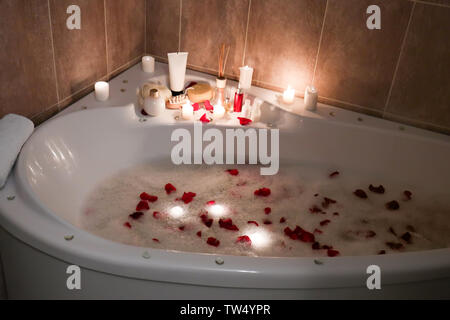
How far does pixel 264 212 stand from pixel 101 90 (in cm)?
91

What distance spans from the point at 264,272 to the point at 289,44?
4.15 feet

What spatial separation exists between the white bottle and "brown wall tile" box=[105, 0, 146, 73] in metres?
0.31

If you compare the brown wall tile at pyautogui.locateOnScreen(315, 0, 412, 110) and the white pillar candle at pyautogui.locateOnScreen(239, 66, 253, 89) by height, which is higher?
the brown wall tile at pyautogui.locateOnScreen(315, 0, 412, 110)

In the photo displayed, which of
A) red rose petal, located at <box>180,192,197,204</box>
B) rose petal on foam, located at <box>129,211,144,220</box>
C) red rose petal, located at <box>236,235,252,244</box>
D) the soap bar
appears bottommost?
red rose petal, located at <box>236,235,252,244</box>

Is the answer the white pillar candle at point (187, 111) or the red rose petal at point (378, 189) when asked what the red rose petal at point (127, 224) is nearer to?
the white pillar candle at point (187, 111)

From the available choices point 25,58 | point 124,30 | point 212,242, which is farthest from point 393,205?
point 25,58

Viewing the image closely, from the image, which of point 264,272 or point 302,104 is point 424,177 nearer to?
point 302,104

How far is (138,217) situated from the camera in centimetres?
195

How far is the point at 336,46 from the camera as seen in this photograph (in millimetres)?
2230

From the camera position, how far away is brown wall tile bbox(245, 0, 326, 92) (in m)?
2.23

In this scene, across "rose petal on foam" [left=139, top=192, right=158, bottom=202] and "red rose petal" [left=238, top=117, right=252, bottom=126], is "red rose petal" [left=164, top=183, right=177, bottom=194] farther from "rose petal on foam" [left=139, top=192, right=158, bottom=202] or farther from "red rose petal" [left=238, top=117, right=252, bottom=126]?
"red rose petal" [left=238, top=117, right=252, bottom=126]

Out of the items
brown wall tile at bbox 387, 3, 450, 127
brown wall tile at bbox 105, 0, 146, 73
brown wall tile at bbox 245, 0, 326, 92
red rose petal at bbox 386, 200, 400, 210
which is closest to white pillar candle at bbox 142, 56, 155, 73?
brown wall tile at bbox 105, 0, 146, 73
